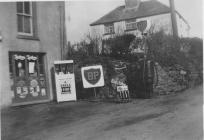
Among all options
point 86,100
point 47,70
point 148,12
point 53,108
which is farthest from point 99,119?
A: point 148,12

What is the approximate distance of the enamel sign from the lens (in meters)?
11.4

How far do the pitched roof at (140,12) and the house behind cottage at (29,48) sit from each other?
14540mm

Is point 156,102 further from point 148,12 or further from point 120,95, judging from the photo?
point 148,12

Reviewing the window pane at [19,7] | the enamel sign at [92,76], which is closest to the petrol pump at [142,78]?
the enamel sign at [92,76]

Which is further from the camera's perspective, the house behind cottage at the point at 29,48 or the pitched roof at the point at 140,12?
the pitched roof at the point at 140,12

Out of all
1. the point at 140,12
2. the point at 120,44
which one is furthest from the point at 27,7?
the point at 140,12

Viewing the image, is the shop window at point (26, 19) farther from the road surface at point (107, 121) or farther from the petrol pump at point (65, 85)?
the road surface at point (107, 121)

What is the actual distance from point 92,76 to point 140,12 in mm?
17014

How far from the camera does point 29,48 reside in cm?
1109

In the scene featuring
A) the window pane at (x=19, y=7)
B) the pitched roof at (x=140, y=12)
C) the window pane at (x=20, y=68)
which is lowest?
the window pane at (x=20, y=68)

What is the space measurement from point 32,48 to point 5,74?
150cm

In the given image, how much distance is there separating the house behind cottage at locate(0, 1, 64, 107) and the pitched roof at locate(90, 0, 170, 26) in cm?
1454

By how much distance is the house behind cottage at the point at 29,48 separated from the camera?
10.2m

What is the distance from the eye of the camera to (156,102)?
1030 cm
